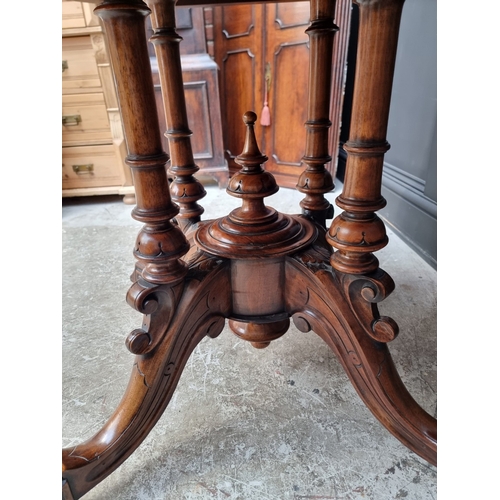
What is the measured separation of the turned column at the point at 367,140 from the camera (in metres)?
0.35

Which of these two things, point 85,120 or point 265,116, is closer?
point 85,120

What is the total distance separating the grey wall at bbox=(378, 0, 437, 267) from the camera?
1.11m

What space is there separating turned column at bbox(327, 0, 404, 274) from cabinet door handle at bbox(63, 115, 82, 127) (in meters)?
1.57

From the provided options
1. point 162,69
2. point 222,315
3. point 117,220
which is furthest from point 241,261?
point 117,220

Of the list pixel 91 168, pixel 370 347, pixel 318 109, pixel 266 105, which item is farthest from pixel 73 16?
pixel 370 347

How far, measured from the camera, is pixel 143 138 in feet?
1.29

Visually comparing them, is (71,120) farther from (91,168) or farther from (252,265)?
(252,265)

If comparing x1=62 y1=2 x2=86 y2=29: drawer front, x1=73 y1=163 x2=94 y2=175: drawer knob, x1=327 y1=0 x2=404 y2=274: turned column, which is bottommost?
x1=73 y1=163 x2=94 y2=175: drawer knob

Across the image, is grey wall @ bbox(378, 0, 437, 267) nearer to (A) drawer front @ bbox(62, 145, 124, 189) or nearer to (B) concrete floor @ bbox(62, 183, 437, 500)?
(B) concrete floor @ bbox(62, 183, 437, 500)

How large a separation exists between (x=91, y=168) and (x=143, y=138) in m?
1.50

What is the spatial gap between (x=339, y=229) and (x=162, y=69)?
43cm

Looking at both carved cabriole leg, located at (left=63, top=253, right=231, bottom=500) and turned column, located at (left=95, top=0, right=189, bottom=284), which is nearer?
turned column, located at (left=95, top=0, right=189, bottom=284)

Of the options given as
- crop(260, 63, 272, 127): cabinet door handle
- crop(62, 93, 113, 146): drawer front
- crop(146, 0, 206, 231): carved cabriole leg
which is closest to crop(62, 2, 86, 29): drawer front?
crop(62, 93, 113, 146): drawer front

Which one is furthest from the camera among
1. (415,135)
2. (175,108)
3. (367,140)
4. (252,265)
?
(415,135)
